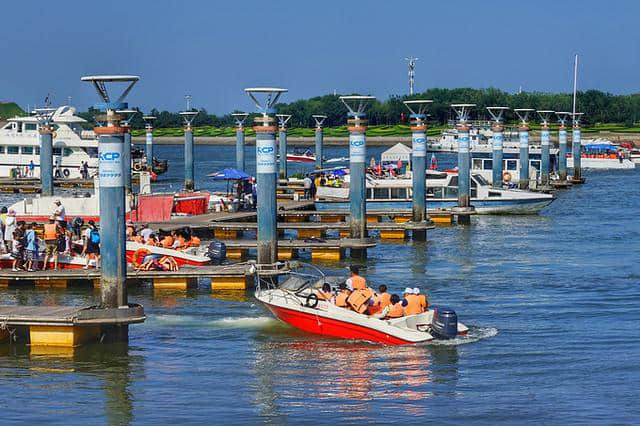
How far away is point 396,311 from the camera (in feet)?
83.2

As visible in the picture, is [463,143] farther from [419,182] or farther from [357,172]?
[357,172]

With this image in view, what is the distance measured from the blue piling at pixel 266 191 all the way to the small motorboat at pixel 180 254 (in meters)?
2.37

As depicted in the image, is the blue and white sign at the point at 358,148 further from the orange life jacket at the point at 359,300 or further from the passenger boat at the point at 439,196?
the passenger boat at the point at 439,196

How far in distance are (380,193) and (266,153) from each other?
21316mm

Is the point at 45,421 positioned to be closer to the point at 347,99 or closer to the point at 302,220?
the point at 347,99

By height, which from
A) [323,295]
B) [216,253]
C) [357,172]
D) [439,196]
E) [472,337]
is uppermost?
[357,172]

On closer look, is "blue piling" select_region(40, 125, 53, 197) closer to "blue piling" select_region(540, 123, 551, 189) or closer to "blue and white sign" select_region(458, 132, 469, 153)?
"blue and white sign" select_region(458, 132, 469, 153)

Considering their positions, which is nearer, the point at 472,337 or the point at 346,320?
the point at 346,320

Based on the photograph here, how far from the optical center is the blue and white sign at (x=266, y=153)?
31.2 meters

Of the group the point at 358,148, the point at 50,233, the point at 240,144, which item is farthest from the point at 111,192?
the point at 240,144

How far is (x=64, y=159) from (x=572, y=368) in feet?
200

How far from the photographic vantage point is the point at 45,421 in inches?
771

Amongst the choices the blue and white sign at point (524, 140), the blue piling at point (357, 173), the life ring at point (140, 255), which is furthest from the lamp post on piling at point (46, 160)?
the life ring at point (140, 255)

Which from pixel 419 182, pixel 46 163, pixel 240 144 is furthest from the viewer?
pixel 240 144
